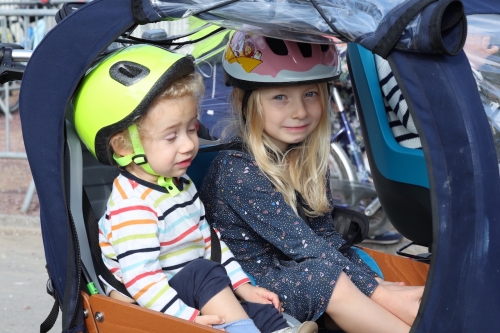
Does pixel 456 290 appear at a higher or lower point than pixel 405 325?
higher

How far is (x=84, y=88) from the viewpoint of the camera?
219cm

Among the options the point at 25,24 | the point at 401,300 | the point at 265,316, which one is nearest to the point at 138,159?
the point at 265,316

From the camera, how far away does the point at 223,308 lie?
7.25 ft

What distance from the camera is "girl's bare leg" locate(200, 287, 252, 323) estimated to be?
2.21 m

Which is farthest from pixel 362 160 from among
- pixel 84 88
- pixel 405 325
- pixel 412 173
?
pixel 84 88

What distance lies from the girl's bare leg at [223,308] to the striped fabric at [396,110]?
1004mm

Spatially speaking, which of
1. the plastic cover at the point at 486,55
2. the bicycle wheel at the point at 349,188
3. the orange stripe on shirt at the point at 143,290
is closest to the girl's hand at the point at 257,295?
the orange stripe on shirt at the point at 143,290

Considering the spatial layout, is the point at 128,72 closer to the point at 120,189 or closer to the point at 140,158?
the point at 140,158

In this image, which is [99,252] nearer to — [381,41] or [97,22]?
[97,22]

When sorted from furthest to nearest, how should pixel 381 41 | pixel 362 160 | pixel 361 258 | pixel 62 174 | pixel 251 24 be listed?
pixel 362 160 < pixel 361 258 < pixel 62 174 < pixel 251 24 < pixel 381 41

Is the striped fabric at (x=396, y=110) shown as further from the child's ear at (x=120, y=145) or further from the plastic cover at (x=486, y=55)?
the child's ear at (x=120, y=145)

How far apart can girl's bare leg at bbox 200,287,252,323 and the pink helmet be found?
728 millimetres

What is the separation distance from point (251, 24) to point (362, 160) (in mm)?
3399

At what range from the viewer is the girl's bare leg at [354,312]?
7.56 feet
